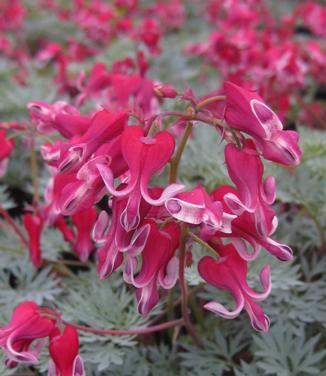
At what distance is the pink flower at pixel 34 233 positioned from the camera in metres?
1.39

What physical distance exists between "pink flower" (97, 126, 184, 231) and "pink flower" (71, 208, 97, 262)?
0.38 meters

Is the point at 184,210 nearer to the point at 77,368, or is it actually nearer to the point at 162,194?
the point at 162,194

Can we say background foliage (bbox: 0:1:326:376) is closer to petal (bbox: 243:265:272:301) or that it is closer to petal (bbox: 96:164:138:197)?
petal (bbox: 243:265:272:301)

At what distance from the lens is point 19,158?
7.23 feet

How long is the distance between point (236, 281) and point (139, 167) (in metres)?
0.26

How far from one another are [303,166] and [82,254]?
29.4 inches

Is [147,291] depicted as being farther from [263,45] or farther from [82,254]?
[263,45]

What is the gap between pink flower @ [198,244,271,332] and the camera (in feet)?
2.99

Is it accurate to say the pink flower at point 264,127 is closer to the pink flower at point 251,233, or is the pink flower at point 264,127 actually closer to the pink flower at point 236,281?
the pink flower at point 251,233

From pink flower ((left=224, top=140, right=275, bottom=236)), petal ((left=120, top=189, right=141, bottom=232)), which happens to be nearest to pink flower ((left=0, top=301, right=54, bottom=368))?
petal ((left=120, top=189, right=141, bottom=232))

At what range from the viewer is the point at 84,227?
4.02 feet

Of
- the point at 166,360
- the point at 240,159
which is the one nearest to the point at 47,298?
the point at 166,360

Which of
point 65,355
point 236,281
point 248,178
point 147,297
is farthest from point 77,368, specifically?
point 248,178

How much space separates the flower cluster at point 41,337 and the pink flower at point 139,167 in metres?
0.26
